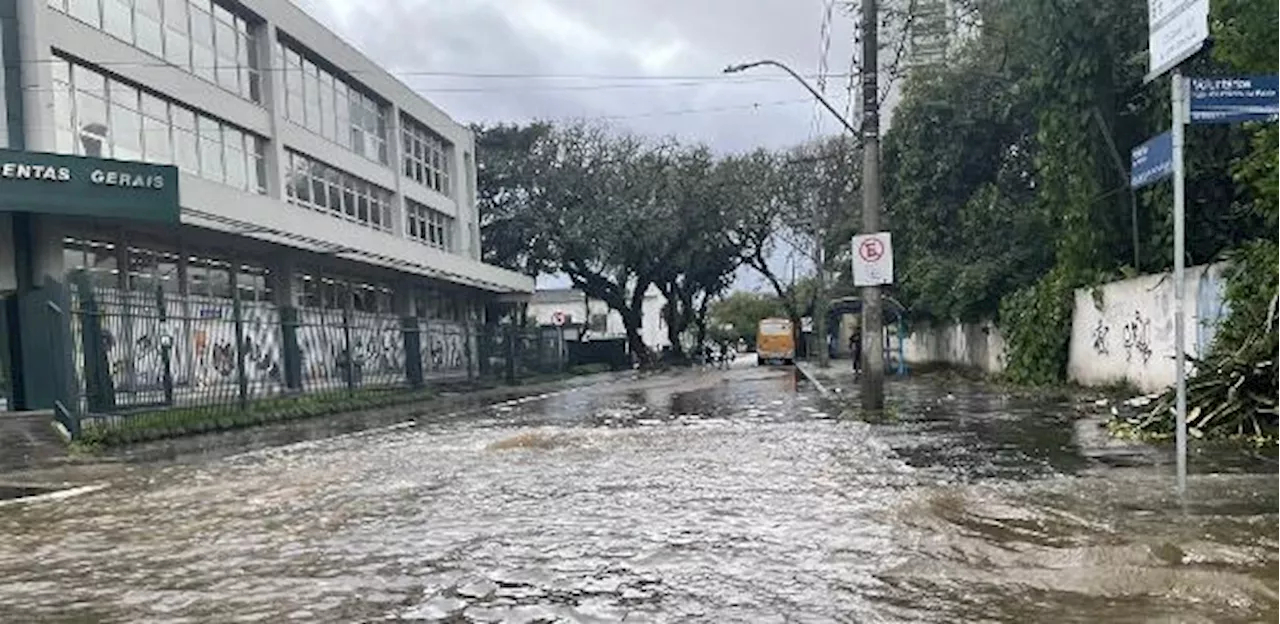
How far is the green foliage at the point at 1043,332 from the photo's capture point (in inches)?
986

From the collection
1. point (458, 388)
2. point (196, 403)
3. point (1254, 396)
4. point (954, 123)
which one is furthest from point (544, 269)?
point (1254, 396)

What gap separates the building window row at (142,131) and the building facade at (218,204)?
5 cm

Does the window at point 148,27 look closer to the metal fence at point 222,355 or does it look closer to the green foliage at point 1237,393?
the metal fence at point 222,355

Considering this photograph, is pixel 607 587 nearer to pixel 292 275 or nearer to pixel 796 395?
pixel 796 395

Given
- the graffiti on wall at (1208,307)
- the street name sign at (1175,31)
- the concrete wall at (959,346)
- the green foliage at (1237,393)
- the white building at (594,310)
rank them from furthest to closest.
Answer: the white building at (594,310) → the concrete wall at (959,346) → the graffiti on wall at (1208,307) → the green foliage at (1237,393) → the street name sign at (1175,31)

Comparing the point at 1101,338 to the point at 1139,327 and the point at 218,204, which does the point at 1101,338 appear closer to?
the point at 1139,327

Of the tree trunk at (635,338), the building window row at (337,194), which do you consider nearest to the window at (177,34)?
the building window row at (337,194)

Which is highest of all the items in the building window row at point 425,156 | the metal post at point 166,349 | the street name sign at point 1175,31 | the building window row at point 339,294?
the building window row at point 425,156

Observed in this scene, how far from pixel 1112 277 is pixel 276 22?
2471cm

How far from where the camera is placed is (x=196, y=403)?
2067 centimetres

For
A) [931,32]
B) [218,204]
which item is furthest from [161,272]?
[931,32]

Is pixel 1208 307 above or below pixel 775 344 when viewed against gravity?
above

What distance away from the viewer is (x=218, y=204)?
25438 mm

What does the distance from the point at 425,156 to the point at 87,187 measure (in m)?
28.7
